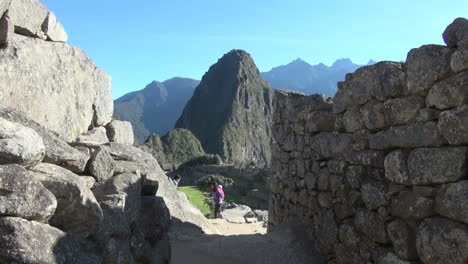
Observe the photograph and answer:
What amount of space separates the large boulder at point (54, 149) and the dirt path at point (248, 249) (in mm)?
2954

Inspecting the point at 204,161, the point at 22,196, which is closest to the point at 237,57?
the point at 204,161

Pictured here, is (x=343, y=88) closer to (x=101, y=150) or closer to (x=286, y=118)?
(x=286, y=118)

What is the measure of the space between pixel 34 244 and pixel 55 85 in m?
2.74

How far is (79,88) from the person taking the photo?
18.7 ft

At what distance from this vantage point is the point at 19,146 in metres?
2.89

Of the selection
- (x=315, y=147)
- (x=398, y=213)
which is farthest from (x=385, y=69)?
(x=315, y=147)

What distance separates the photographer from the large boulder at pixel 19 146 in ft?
9.17

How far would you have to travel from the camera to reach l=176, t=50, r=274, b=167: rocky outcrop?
405 ft

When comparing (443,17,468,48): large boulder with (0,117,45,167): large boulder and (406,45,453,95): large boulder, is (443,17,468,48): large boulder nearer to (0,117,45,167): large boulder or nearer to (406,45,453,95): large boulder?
(406,45,453,95): large boulder

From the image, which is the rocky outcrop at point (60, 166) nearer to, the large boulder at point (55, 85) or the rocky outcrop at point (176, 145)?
the large boulder at point (55, 85)

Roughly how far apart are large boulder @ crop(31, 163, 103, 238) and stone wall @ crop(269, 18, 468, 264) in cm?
280

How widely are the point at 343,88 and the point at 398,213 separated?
6.43 feet

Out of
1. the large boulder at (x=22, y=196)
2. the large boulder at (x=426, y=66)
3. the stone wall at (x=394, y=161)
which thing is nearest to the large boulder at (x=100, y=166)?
the large boulder at (x=22, y=196)

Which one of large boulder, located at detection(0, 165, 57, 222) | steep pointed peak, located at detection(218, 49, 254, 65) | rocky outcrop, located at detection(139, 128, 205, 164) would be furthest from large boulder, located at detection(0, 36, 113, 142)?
steep pointed peak, located at detection(218, 49, 254, 65)
